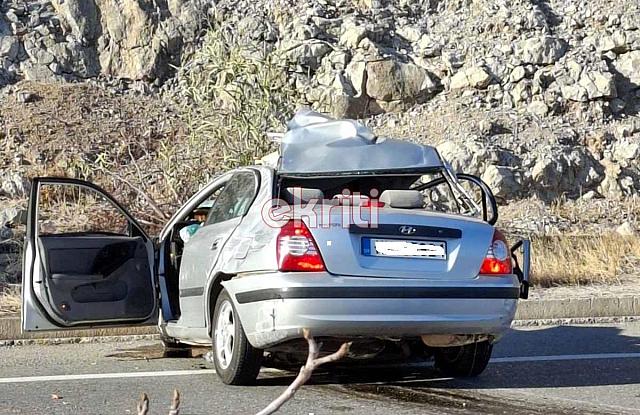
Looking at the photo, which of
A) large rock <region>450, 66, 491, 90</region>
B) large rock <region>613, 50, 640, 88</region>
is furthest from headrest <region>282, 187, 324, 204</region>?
large rock <region>613, 50, 640, 88</region>

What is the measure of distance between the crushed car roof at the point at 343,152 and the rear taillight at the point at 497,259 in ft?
2.64

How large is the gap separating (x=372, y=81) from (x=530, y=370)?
12056mm

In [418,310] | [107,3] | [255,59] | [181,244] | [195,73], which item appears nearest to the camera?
[418,310]

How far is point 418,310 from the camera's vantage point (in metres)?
6.56

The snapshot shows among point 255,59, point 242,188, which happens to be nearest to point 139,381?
point 242,188

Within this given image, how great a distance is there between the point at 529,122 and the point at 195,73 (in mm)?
5510

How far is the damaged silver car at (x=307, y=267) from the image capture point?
6.50 m

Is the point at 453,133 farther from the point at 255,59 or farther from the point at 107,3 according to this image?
the point at 107,3

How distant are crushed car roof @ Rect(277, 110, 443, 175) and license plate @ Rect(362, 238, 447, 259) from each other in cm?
81

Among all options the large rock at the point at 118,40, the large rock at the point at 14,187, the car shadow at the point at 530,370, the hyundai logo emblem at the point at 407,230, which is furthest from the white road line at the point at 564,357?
the large rock at the point at 118,40

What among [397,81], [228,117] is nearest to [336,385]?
[228,117]

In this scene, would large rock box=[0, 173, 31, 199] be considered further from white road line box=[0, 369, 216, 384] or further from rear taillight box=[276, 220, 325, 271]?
rear taillight box=[276, 220, 325, 271]

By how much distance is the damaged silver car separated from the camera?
21.3 ft

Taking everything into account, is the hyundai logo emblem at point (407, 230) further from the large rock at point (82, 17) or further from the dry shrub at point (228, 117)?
the large rock at point (82, 17)
